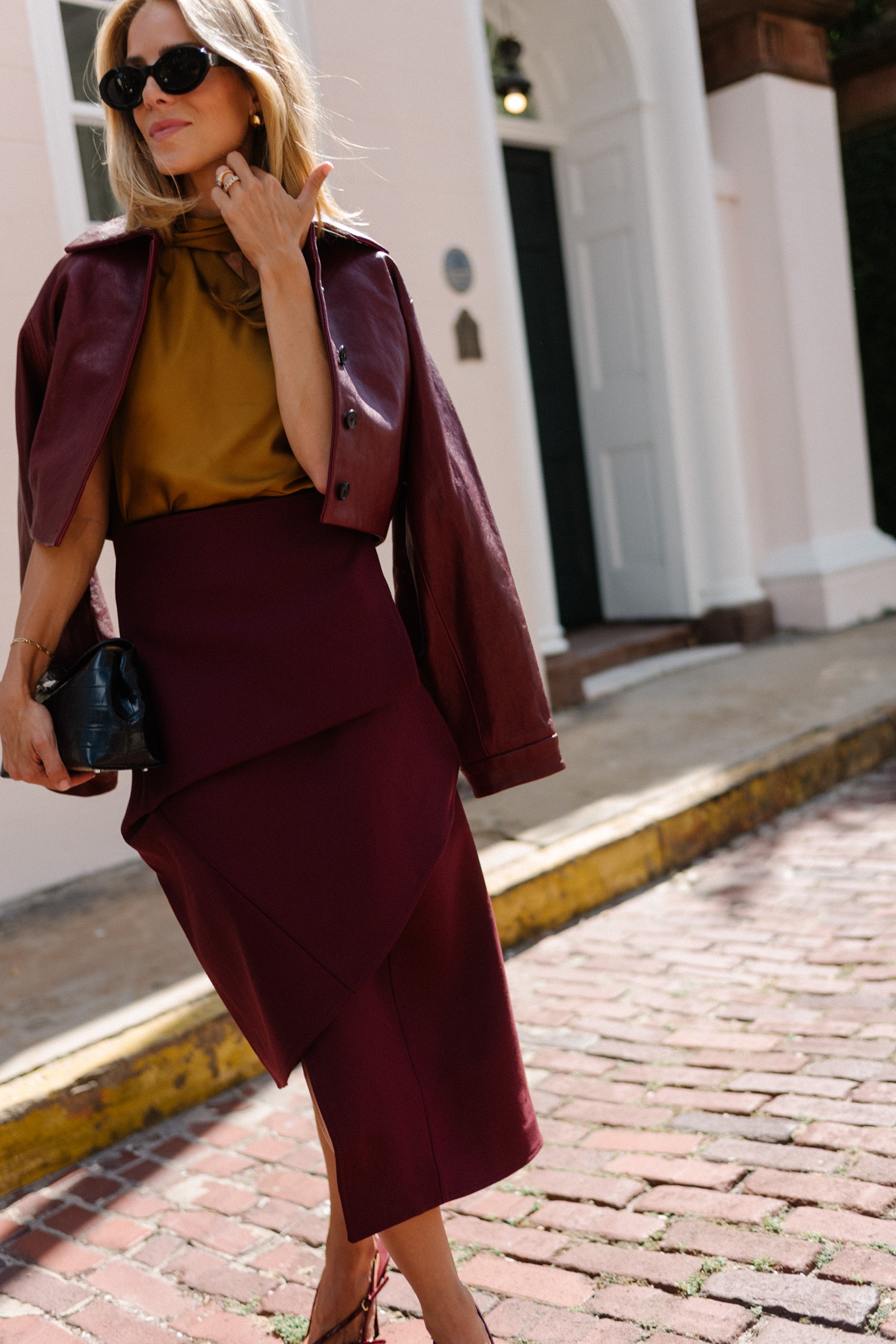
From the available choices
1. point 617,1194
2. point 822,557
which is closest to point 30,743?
point 617,1194

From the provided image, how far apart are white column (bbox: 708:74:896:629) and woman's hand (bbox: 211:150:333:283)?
6.99m

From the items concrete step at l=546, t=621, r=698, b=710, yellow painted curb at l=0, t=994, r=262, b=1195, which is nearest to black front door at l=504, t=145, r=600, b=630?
concrete step at l=546, t=621, r=698, b=710

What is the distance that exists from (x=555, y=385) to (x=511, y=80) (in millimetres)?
1787

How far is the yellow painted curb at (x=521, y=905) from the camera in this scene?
9.23ft

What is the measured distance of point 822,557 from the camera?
8305mm

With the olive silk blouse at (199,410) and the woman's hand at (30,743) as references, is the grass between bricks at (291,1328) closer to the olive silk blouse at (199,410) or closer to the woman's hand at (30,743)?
the woman's hand at (30,743)

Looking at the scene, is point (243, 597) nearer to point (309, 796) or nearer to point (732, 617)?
point (309, 796)

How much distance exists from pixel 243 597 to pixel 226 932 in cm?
45

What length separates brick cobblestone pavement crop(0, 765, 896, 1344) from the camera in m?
2.10

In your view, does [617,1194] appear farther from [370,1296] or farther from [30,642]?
[30,642]

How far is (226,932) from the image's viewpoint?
1739mm

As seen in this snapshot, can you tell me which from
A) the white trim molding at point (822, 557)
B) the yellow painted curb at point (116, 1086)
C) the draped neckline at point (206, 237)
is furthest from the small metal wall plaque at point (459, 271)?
the draped neckline at point (206, 237)

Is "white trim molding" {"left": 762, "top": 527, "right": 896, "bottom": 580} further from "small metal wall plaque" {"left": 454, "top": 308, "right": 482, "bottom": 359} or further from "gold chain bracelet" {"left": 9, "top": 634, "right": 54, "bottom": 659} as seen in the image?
"gold chain bracelet" {"left": 9, "top": 634, "right": 54, "bottom": 659}

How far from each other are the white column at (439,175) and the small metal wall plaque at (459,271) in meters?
0.03
